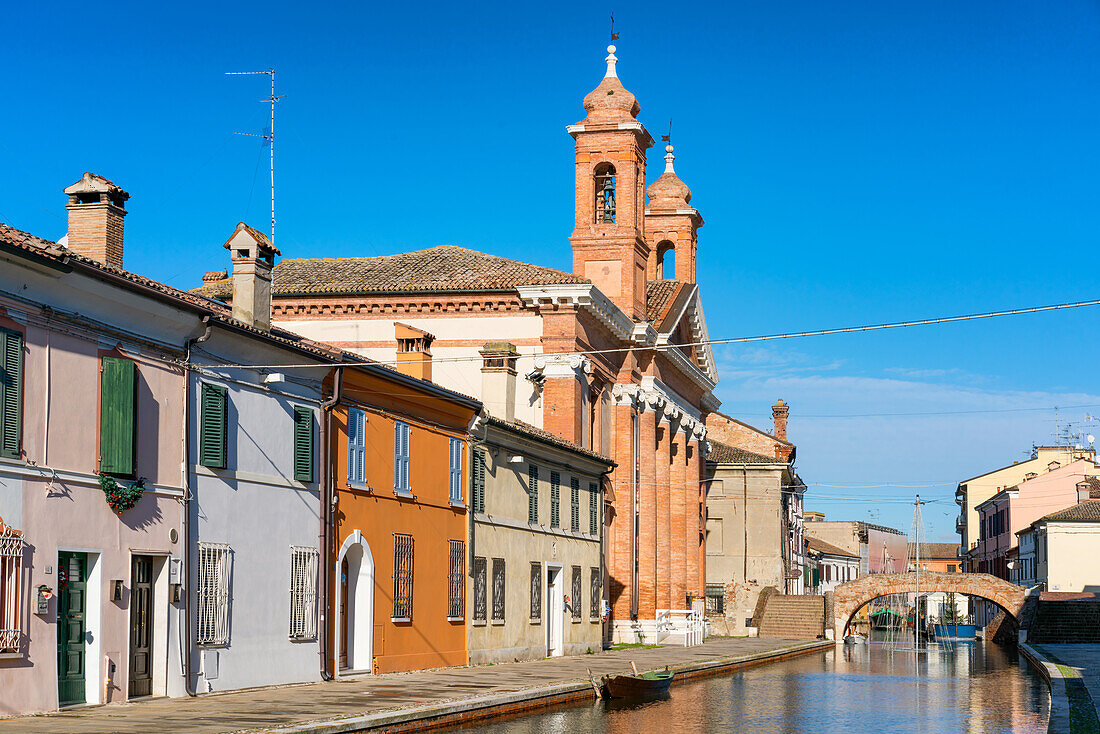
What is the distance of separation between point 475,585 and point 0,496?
14.9 meters

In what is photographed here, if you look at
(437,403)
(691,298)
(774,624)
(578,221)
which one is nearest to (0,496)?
(437,403)

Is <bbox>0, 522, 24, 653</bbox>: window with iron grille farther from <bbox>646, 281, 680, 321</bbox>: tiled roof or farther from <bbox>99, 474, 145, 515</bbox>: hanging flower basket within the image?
<bbox>646, 281, 680, 321</bbox>: tiled roof

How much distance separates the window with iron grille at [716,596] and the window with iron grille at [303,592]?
158ft

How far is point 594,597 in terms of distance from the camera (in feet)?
129

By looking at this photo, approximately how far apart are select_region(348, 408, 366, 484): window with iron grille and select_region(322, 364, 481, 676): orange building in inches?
0.7

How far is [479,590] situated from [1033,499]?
6340 cm

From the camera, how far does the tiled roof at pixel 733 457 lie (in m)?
71.5

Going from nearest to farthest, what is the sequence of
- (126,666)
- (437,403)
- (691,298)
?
(126,666), (437,403), (691,298)

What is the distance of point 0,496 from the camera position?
16.6 m

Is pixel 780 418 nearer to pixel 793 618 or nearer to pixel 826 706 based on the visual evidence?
pixel 793 618

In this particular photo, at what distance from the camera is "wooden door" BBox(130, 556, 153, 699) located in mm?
19141

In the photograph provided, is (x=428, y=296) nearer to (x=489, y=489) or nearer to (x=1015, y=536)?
(x=489, y=489)

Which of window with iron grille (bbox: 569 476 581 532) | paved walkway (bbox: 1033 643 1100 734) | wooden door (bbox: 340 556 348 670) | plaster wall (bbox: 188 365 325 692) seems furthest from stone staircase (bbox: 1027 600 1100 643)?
plaster wall (bbox: 188 365 325 692)

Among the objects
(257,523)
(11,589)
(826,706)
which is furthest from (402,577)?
(11,589)
